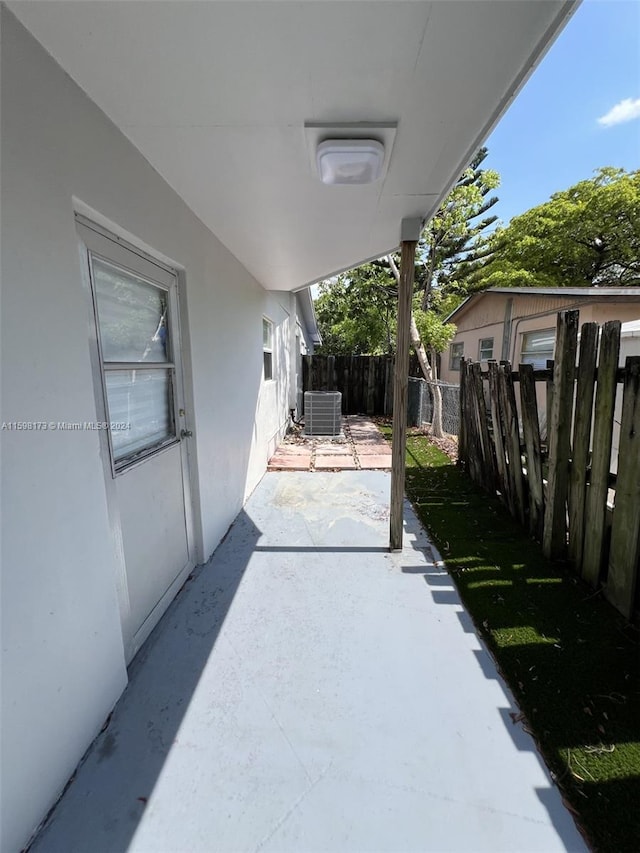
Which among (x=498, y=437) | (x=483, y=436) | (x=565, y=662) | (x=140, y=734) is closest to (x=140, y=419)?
(x=140, y=734)

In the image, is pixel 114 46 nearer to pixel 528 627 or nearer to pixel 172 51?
pixel 172 51

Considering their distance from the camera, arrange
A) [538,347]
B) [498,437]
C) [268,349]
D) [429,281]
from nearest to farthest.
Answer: [498,437], [268,349], [538,347], [429,281]

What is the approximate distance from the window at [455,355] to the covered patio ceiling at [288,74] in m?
9.87

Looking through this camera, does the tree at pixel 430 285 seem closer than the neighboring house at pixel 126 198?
No

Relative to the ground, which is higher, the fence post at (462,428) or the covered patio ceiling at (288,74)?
the covered patio ceiling at (288,74)

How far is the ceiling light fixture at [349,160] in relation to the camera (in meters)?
1.72

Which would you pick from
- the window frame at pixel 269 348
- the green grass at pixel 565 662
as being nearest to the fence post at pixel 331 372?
the window frame at pixel 269 348

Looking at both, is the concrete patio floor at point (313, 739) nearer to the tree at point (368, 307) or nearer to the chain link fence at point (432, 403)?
the chain link fence at point (432, 403)

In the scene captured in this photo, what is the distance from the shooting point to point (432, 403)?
26.1ft

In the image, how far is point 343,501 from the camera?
4266 mm

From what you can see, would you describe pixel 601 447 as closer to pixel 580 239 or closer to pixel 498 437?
pixel 498 437

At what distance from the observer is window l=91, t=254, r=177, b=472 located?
1.85 m

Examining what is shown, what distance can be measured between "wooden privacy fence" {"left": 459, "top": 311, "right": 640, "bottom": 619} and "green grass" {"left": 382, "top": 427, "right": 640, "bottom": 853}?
0.21 metres

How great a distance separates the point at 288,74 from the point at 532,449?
3122mm
